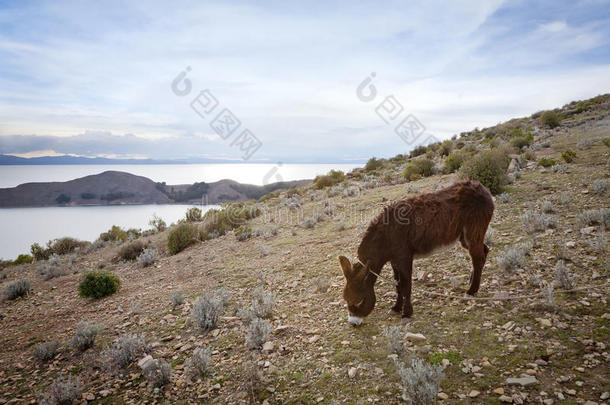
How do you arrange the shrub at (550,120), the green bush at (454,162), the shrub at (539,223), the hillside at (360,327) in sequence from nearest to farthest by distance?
the hillside at (360,327), the shrub at (539,223), the green bush at (454,162), the shrub at (550,120)

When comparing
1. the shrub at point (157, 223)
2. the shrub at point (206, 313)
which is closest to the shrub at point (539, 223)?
the shrub at point (206, 313)

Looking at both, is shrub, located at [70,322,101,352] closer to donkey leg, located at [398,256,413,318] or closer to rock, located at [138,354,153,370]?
rock, located at [138,354,153,370]

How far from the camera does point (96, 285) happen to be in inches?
318

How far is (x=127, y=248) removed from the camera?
13008 millimetres

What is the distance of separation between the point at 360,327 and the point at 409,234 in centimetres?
179

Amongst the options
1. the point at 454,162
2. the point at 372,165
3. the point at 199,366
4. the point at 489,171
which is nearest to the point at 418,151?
the point at 372,165

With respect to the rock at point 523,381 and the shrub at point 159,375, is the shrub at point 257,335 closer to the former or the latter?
the shrub at point 159,375

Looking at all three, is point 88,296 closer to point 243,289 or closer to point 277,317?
point 243,289

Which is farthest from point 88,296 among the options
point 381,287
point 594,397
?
point 594,397

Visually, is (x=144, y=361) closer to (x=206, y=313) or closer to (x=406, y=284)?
(x=206, y=313)

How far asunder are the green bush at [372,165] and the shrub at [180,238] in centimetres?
2107

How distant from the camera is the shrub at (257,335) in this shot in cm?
457

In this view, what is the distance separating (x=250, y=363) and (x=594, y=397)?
3947 mm

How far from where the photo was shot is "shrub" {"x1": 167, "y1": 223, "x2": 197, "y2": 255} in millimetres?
12602
